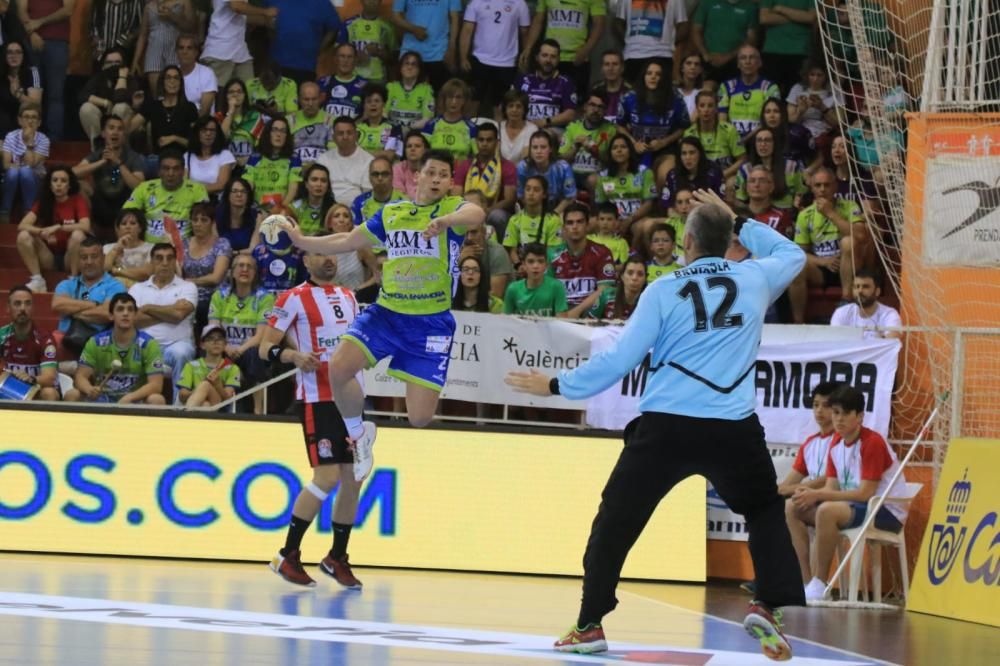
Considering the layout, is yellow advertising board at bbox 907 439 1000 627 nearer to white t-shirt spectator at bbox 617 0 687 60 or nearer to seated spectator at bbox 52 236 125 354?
seated spectator at bbox 52 236 125 354

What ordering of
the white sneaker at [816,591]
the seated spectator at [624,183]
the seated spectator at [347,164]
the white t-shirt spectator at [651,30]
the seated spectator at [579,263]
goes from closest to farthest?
the white sneaker at [816,591], the seated spectator at [579,263], the seated spectator at [624,183], the seated spectator at [347,164], the white t-shirt spectator at [651,30]

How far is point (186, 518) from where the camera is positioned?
1275 centimetres

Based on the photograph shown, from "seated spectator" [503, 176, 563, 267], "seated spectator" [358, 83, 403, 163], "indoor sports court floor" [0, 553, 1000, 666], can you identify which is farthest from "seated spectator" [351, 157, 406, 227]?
"indoor sports court floor" [0, 553, 1000, 666]

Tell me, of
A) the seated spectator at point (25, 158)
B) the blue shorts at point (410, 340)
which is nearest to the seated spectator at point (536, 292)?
the blue shorts at point (410, 340)

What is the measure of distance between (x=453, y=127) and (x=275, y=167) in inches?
82.4

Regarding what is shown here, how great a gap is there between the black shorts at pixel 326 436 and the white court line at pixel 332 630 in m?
1.82

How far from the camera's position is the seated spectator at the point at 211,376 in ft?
46.8

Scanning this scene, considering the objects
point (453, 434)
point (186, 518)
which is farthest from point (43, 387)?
point (453, 434)

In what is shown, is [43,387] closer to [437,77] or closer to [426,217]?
[426,217]

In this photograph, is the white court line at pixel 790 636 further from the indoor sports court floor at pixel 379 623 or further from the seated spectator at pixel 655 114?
the seated spectator at pixel 655 114

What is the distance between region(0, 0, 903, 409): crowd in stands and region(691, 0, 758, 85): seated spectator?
28 millimetres

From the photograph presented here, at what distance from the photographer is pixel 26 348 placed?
48.6 ft

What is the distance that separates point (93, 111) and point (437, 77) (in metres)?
4.27

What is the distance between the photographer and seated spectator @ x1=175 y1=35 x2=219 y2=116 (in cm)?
1892
